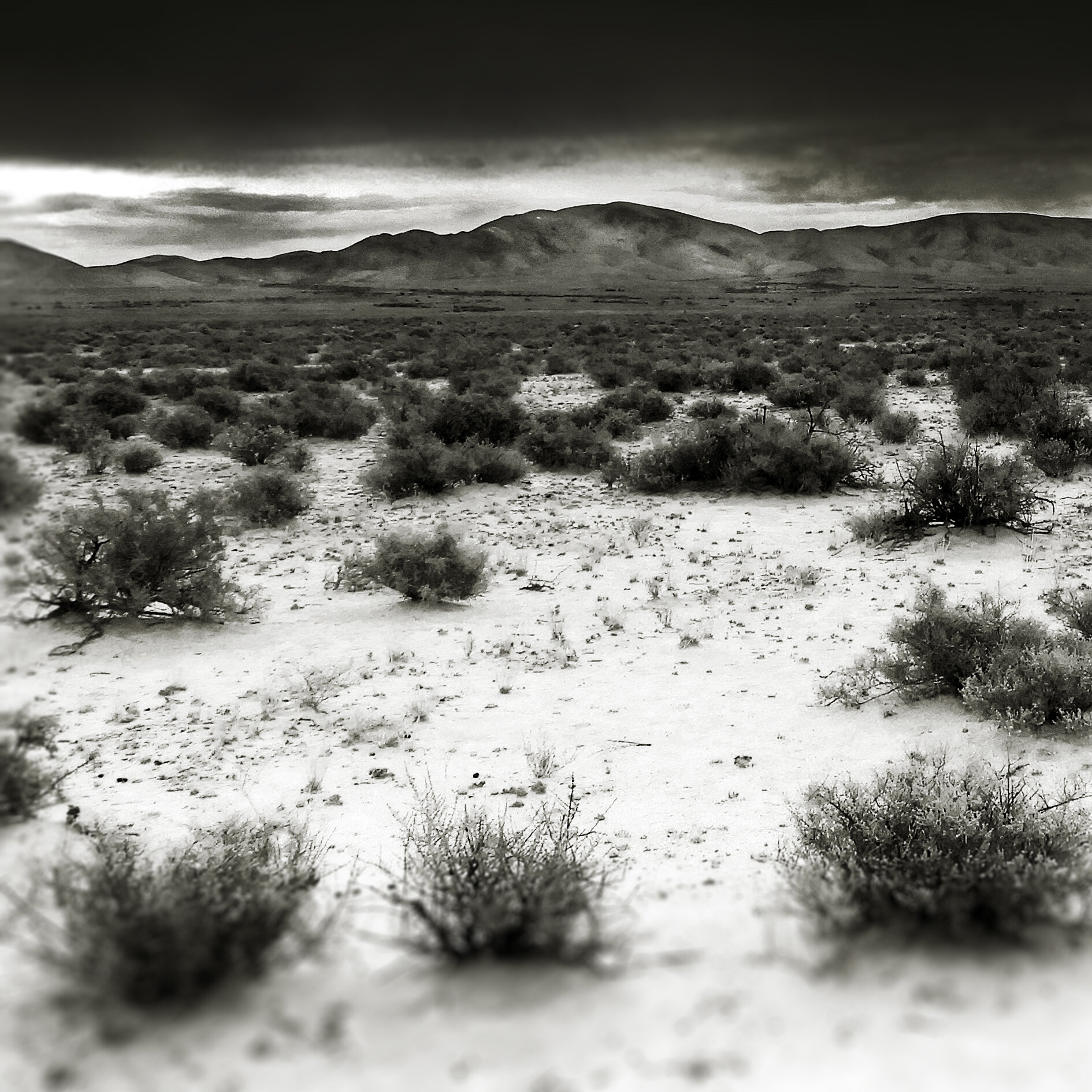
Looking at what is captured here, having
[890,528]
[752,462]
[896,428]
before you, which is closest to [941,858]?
[890,528]

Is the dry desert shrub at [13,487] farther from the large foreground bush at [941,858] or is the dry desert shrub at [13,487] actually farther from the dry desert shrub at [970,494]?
the dry desert shrub at [970,494]

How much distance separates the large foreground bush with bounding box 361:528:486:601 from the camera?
956 cm

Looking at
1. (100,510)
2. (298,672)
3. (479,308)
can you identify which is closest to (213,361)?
(100,510)

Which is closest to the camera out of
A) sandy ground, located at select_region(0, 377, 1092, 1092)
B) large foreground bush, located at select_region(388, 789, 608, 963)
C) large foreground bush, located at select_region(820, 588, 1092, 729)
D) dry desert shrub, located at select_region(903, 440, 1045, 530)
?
sandy ground, located at select_region(0, 377, 1092, 1092)

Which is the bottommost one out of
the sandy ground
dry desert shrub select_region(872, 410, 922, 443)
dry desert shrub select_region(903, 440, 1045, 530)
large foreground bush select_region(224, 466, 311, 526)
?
the sandy ground

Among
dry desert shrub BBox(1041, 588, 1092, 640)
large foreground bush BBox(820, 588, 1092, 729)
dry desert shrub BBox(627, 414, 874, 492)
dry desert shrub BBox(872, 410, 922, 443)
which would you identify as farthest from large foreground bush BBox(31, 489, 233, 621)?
dry desert shrub BBox(872, 410, 922, 443)

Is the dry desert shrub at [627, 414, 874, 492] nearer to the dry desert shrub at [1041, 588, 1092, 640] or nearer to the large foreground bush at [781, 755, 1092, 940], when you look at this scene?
the dry desert shrub at [1041, 588, 1092, 640]

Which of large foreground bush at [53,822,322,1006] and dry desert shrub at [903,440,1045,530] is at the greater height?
dry desert shrub at [903,440,1045,530]

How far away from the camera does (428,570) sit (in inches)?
378

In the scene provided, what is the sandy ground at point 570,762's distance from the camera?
265 cm

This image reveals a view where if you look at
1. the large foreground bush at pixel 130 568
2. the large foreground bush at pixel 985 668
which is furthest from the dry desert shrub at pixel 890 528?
the large foreground bush at pixel 130 568

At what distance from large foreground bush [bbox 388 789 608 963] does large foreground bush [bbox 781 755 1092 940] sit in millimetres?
918

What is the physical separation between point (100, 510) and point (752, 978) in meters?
8.46

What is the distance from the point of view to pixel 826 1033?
2.71 metres
